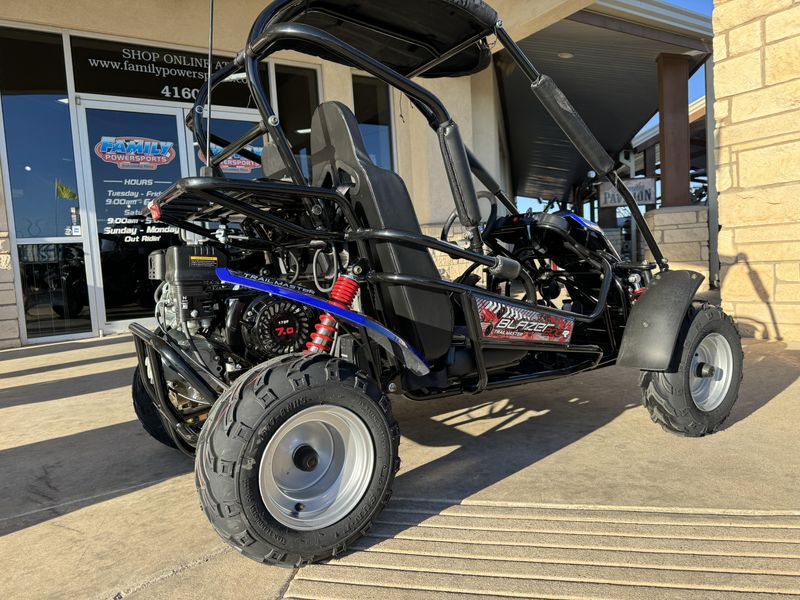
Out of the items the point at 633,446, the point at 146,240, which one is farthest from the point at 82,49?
the point at 633,446

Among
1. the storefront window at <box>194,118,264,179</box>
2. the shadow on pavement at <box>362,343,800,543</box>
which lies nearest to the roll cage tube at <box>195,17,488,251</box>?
the shadow on pavement at <box>362,343,800,543</box>

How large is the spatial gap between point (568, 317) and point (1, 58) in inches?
303

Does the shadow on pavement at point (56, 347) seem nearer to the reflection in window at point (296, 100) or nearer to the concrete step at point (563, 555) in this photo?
the reflection in window at point (296, 100)

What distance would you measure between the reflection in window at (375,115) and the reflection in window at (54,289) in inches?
184

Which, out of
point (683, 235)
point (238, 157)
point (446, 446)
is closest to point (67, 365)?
point (238, 157)

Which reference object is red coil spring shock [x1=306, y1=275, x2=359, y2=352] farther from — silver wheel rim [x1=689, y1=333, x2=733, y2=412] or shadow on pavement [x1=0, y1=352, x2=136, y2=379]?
shadow on pavement [x1=0, y1=352, x2=136, y2=379]

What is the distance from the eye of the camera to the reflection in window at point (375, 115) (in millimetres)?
9336

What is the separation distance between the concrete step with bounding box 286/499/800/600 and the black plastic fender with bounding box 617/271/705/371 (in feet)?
2.78

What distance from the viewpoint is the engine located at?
2490mm

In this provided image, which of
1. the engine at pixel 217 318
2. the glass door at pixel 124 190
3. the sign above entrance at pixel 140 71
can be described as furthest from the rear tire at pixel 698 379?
the glass door at pixel 124 190

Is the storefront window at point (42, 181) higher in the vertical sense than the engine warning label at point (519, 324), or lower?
higher

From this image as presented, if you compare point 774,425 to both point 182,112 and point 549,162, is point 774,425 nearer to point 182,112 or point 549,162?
point 182,112

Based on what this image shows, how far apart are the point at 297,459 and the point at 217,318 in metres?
0.89

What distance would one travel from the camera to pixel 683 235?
9742 millimetres
